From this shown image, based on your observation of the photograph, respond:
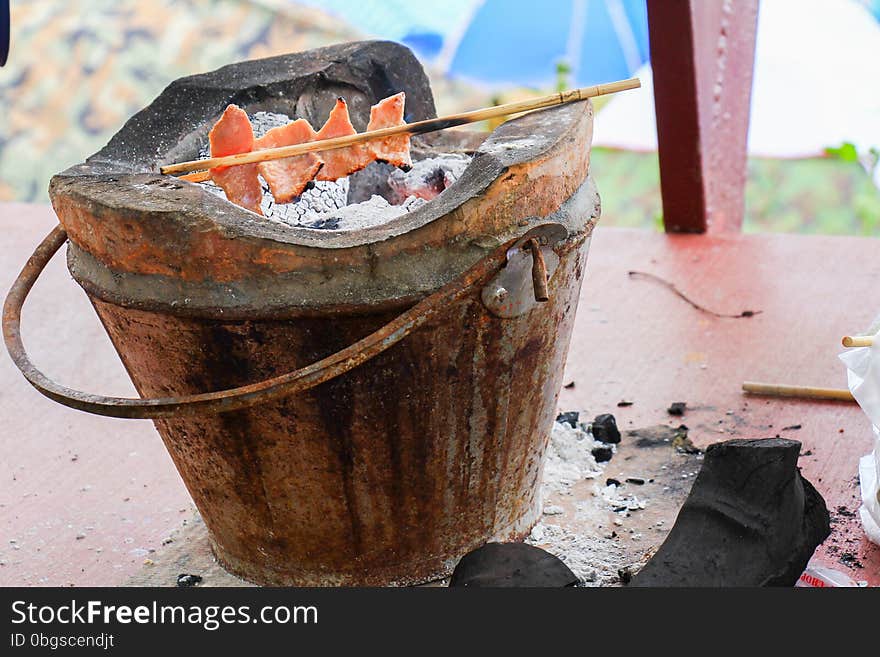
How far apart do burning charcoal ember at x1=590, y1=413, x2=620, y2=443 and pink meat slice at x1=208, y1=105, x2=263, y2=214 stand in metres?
1.10

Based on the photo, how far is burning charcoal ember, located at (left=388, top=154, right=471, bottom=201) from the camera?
2.38m

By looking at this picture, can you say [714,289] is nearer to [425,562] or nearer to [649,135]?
[425,562]

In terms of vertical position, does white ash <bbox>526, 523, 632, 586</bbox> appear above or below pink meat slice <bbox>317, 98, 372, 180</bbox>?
below

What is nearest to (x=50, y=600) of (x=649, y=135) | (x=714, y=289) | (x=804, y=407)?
(x=804, y=407)

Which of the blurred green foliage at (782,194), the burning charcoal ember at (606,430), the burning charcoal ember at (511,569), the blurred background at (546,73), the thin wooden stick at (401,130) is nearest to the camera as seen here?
the burning charcoal ember at (511,569)

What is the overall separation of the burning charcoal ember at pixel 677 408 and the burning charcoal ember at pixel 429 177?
974 mm

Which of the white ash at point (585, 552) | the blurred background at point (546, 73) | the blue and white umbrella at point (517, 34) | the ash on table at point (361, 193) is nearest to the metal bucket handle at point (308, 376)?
the ash on table at point (361, 193)

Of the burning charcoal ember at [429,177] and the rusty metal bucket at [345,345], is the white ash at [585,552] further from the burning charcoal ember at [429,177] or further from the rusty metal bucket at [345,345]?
the burning charcoal ember at [429,177]

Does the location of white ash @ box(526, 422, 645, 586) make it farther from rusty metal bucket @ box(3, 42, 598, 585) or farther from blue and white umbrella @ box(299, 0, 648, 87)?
blue and white umbrella @ box(299, 0, 648, 87)

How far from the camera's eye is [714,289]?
3744mm

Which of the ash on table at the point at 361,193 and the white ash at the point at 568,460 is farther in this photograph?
the white ash at the point at 568,460

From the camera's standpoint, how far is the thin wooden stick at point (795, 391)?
3000 millimetres

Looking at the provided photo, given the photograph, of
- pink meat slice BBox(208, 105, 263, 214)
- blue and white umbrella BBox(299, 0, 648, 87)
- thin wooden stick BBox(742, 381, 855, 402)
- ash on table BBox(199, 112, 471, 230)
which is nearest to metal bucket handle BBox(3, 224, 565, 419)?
ash on table BBox(199, 112, 471, 230)

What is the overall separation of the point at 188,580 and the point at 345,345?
78cm
